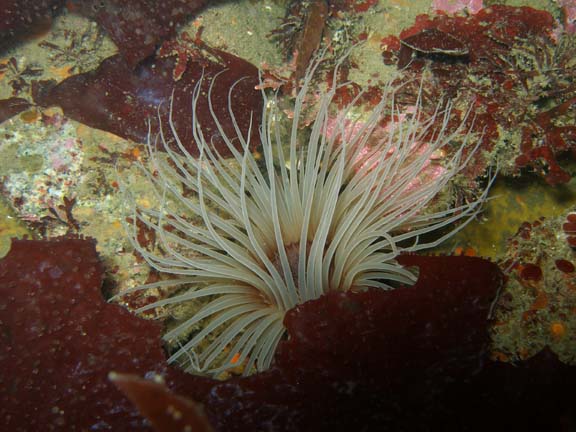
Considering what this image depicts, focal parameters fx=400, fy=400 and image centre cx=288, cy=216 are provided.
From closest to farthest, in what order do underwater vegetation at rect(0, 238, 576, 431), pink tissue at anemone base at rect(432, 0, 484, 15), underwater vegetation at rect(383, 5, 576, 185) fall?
underwater vegetation at rect(0, 238, 576, 431), underwater vegetation at rect(383, 5, 576, 185), pink tissue at anemone base at rect(432, 0, 484, 15)

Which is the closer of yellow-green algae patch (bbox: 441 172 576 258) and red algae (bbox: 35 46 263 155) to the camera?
yellow-green algae patch (bbox: 441 172 576 258)

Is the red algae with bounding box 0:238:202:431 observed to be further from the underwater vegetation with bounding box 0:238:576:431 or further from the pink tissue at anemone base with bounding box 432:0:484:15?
the pink tissue at anemone base with bounding box 432:0:484:15

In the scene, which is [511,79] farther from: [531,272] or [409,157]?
[531,272]

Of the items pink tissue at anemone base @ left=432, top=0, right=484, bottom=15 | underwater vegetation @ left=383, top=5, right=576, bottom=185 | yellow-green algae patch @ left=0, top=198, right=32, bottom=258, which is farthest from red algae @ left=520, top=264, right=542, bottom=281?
yellow-green algae patch @ left=0, top=198, right=32, bottom=258

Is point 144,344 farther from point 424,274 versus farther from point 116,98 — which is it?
point 116,98

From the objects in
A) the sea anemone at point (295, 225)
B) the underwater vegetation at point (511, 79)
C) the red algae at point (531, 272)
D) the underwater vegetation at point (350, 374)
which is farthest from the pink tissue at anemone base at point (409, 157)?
the underwater vegetation at point (350, 374)

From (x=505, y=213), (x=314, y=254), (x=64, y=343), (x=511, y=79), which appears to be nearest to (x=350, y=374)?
(x=314, y=254)

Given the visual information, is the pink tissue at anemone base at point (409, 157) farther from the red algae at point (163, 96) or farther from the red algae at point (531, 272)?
the red algae at point (163, 96)
